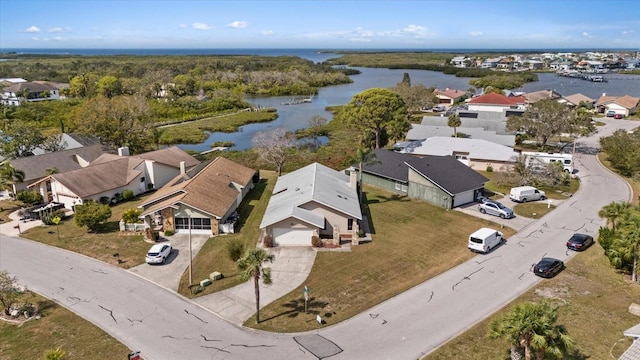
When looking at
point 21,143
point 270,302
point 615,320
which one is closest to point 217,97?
point 21,143

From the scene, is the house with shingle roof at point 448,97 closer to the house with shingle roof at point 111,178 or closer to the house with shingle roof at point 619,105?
the house with shingle roof at point 619,105

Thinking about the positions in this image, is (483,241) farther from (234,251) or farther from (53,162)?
(53,162)

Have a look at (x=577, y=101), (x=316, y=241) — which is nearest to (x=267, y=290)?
(x=316, y=241)

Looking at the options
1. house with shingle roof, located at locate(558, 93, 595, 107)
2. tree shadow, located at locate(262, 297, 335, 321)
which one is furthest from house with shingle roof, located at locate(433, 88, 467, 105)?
tree shadow, located at locate(262, 297, 335, 321)

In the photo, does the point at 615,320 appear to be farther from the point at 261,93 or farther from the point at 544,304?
the point at 261,93

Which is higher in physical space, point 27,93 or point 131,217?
point 27,93

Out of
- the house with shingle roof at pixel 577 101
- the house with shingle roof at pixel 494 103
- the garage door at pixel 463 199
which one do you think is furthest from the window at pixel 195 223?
the house with shingle roof at pixel 577 101
